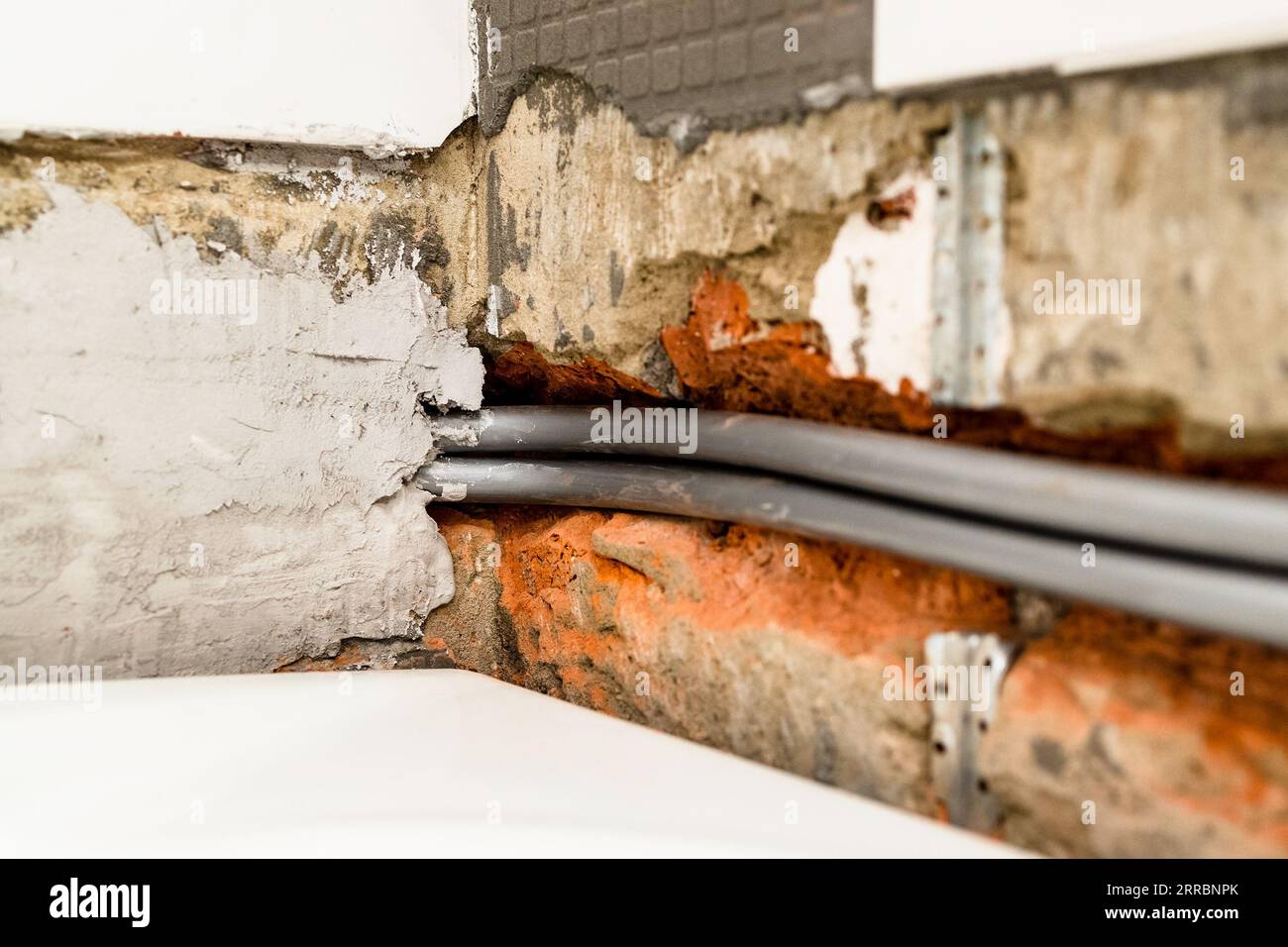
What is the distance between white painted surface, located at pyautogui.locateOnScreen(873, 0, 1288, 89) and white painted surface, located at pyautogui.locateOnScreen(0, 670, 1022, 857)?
834mm

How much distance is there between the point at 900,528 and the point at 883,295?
30 centimetres

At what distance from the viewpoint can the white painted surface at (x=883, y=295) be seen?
1244mm

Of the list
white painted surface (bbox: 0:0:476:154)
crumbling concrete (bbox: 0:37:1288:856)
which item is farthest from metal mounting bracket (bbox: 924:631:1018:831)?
white painted surface (bbox: 0:0:476:154)

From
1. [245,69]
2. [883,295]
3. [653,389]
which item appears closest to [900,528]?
[883,295]

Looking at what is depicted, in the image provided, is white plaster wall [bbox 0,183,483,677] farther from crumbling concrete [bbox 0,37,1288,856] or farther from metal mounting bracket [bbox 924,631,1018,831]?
metal mounting bracket [bbox 924,631,1018,831]

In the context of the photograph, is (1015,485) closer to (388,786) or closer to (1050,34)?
(1050,34)

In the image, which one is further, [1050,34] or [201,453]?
[201,453]

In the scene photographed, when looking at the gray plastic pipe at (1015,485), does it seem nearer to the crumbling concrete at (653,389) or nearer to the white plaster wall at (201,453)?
the crumbling concrete at (653,389)

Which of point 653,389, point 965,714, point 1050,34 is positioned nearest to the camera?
point 1050,34

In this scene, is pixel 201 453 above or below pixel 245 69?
below

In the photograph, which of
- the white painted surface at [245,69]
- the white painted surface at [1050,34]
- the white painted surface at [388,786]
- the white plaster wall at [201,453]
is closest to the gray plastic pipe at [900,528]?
the white plaster wall at [201,453]

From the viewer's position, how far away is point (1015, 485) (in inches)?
44.8

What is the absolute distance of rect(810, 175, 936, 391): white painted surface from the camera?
4.08 ft

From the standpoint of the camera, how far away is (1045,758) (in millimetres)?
1141
